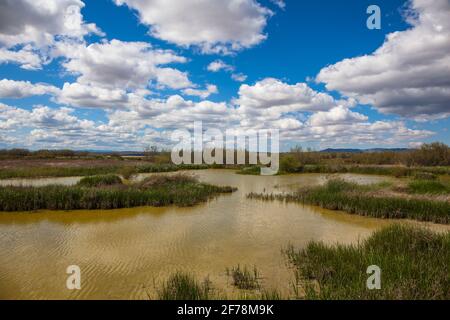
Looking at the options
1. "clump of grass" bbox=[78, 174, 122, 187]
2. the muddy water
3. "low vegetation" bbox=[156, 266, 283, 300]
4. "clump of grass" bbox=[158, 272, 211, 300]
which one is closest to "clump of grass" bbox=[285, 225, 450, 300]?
the muddy water

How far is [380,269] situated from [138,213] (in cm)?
919

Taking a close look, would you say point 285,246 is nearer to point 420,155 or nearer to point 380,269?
point 380,269

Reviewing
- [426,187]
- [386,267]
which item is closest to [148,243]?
[386,267]

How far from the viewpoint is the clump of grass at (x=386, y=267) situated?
4047mm

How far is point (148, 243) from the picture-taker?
310 inches

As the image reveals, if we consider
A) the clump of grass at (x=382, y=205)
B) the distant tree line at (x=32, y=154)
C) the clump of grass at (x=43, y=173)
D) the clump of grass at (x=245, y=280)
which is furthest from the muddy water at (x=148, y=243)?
the distant tree line at (x=32, y=154)

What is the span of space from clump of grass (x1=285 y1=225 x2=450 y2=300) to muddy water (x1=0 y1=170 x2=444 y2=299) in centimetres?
59

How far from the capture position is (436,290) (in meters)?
3.93

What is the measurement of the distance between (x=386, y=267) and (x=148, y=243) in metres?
5.75

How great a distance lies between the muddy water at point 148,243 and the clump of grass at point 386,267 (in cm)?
59

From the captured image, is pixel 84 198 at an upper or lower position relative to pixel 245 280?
upper

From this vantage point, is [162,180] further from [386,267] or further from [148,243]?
[386,267]

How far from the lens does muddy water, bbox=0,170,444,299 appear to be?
5.29m

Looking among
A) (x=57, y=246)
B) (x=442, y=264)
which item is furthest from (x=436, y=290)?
(x=57, y=246)
